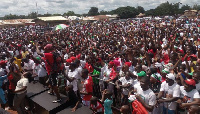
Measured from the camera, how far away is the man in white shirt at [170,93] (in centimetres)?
339

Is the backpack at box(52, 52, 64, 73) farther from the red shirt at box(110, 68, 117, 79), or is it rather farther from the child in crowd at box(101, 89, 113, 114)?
the child in crowd at box(101, 89, 113, 114)

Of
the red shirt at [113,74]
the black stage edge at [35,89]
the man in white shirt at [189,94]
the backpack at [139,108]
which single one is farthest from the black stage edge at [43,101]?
the man in white shirt at [189,94]

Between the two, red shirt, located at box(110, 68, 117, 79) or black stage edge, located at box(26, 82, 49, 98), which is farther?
black stage edge, located at box(26, 82, 49, 98)

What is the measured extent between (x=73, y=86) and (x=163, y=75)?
2.37m

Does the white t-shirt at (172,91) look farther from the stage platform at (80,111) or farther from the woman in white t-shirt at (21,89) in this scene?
the woman in white t-shirt at (21,89)

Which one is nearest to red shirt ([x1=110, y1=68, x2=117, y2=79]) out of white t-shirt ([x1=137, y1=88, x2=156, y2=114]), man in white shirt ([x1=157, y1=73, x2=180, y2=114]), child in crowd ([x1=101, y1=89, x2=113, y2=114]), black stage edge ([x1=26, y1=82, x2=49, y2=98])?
child in crowd ([x1=101, y1=89, x2=113, y2=114])

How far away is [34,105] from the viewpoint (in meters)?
5.36

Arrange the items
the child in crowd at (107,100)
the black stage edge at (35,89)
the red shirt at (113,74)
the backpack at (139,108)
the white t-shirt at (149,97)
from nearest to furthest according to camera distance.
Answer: the backpack at (139,108) < the white t-shirt at (149,97) < the child in crowd at (107,100) < the red shirt at (113,74) < the black stage edge at (35,89)

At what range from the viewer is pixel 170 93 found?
11.7 feet

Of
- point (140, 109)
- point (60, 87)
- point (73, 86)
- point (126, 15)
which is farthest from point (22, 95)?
point (126, 15)

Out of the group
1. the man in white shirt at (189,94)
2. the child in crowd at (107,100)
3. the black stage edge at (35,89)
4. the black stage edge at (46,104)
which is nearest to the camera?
the man in white shirt at (189,94)

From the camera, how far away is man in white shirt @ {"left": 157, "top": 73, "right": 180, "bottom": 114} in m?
3.39

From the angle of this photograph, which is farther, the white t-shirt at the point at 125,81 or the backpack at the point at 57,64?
the white t-shirt at the point at 125,81

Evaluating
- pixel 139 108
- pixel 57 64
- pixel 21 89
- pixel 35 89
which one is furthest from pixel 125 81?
pixel 35 89
